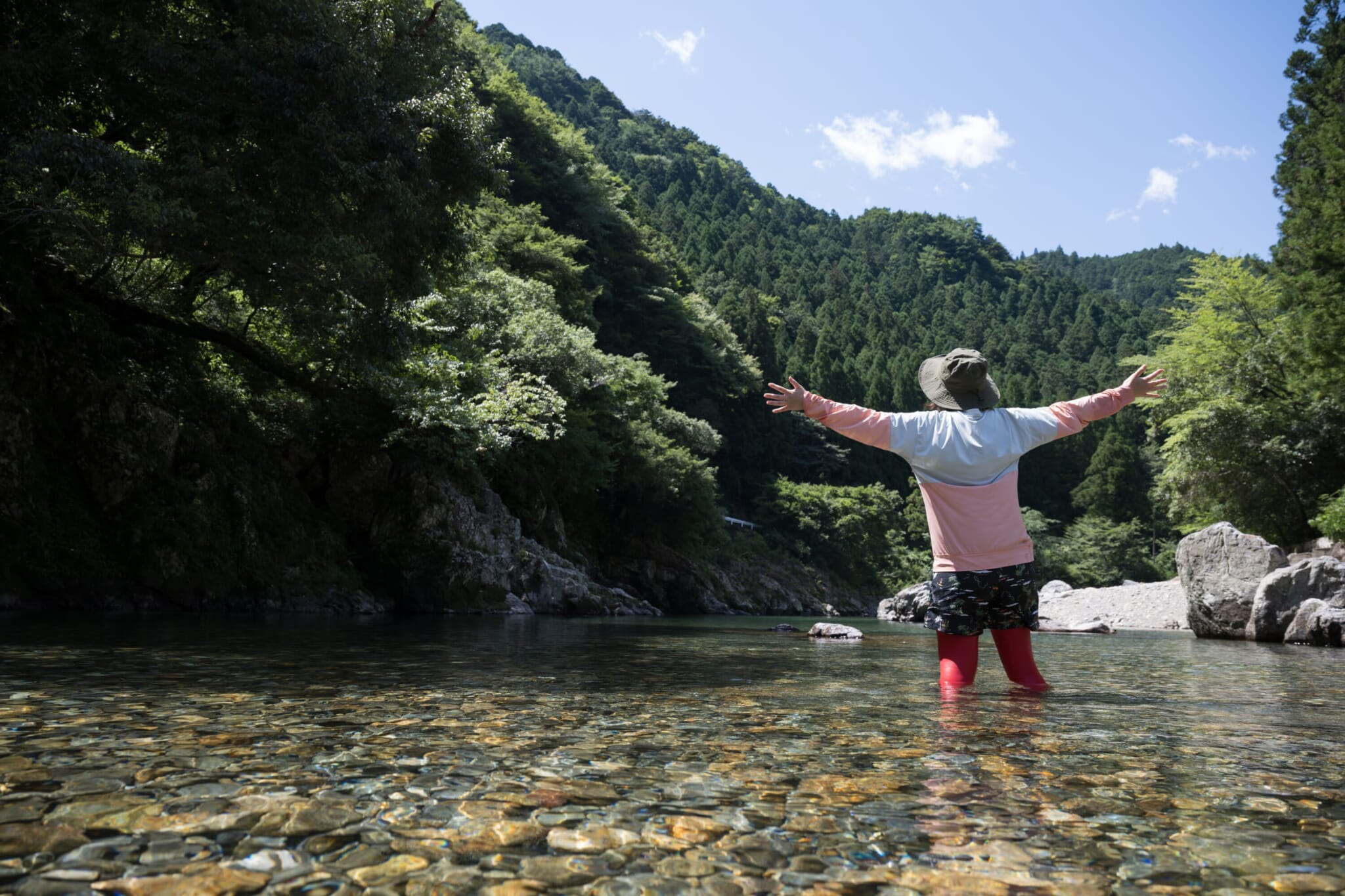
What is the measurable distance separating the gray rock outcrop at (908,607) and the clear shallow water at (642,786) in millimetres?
28775

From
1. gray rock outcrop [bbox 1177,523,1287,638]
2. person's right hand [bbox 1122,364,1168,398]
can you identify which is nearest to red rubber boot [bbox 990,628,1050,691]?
person's right hand [bbox 1122,364,1168,398]

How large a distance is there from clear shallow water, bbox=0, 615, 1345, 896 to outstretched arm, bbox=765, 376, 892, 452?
1520 millimetres

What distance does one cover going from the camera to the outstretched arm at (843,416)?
503cm

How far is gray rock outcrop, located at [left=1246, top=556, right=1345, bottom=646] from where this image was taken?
43.6ft

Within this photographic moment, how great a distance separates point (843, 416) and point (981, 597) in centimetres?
130

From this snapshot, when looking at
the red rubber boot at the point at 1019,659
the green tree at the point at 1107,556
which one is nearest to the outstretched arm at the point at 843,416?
the red rubber boot at the point at 1019,659

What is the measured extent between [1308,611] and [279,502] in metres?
18.2

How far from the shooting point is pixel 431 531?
66.5 feet

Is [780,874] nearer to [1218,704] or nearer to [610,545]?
[1218,704]

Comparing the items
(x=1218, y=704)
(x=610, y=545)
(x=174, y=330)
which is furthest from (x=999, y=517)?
(x=610, y=545)

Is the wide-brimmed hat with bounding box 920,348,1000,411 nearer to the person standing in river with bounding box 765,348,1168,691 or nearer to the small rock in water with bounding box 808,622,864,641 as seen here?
the person standing in river with bounding box 765,348,1168,691

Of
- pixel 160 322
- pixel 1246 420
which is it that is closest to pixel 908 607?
pixel 1246 420

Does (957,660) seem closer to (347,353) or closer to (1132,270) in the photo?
(347,353)

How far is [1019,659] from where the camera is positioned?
5.53m
